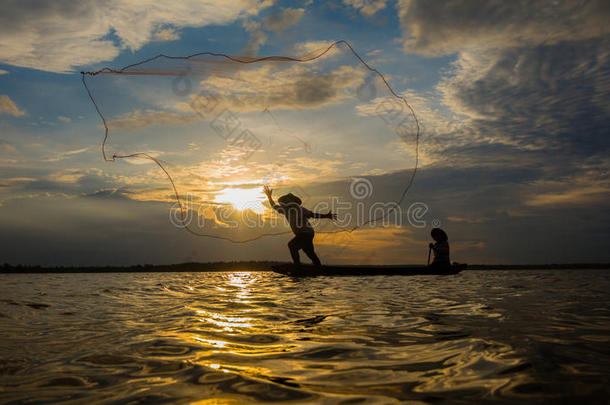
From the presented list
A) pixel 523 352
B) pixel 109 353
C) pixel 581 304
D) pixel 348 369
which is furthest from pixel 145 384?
pixel 581 304

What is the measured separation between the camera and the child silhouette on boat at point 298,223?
53.9 feet

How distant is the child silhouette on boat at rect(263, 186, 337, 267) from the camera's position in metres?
16.4

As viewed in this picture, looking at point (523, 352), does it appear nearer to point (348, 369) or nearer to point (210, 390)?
point (348, 369)

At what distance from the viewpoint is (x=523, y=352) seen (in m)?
4.52

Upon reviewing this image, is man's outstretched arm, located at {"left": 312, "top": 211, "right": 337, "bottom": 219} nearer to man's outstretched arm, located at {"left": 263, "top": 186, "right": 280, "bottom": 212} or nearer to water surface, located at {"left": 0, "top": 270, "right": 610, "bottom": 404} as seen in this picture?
man's outstretched arm, located at {"left": 263, "top": 186, "right": 280, "bottom": 212}

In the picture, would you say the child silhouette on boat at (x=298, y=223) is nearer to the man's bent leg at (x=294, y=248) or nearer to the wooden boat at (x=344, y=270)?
the man's bent leg at (x=294, y=248)

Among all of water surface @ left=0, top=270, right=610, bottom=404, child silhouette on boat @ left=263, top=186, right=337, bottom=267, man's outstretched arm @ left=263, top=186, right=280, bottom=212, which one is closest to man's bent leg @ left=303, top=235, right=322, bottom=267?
child silhouette on boat @ left=263, top=186, right=337, bottom=267

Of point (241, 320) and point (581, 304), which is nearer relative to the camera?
point (241, 320)

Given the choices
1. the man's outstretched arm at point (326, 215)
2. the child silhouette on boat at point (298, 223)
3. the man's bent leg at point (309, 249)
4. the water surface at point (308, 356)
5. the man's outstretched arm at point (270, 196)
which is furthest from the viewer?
the man's bent leg at point (309, 249)

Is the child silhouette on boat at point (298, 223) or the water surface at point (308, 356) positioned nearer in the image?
the water surface at point (308, 356)

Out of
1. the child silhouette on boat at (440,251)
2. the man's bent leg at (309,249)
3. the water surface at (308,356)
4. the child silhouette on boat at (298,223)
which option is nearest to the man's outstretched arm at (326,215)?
the child silhouette on boat at (298,223)

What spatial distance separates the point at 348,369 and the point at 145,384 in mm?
1817

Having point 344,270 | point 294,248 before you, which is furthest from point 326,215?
point 344,270

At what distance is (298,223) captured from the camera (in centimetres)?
1689
